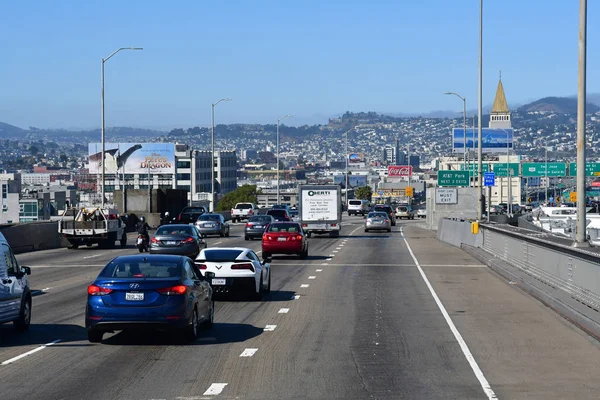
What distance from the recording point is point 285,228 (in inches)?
1510

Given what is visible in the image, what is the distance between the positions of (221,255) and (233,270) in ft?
2.84

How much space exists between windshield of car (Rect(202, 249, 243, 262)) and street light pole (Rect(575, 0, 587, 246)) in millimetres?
7456

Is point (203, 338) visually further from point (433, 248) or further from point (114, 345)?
point (433, 248)

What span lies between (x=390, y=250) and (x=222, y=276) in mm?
23878

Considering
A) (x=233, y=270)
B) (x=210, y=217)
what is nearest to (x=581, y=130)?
(x=233, y=270)

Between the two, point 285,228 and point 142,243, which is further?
point 142,243

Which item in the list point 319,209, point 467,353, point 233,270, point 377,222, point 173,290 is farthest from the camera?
point 377,222

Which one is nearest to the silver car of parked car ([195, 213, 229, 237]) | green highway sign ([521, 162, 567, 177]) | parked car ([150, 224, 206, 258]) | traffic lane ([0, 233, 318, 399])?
parked car ([195, 213, 229, 237])

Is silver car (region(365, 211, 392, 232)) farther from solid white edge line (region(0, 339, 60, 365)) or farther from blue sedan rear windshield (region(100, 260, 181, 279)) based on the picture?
solid white edge line (region(0, 339, 60, 365))

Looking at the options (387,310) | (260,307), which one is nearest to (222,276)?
(260,307)

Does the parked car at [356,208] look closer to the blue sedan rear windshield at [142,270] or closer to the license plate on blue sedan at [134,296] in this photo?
the blue sedan rear windshield at [142,270]

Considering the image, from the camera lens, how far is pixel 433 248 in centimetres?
4797

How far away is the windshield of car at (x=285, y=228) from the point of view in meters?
38.2

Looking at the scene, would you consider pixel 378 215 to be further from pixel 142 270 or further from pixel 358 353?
pixel 358 353
